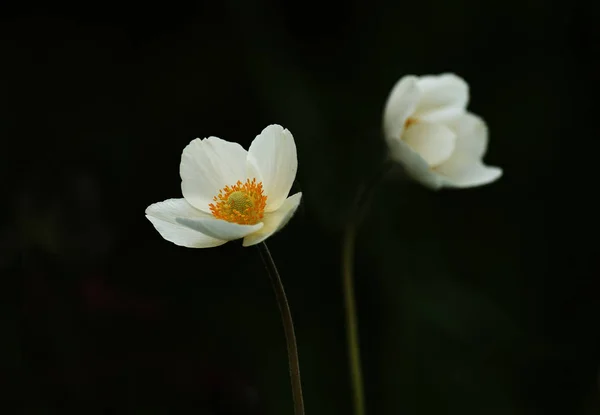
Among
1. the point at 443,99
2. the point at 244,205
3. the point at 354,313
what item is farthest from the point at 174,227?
the point at 443,99

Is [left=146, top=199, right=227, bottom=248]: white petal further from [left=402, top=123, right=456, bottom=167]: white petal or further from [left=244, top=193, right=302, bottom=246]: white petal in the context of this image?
[left=402, top=123, right=456, bottom=167]: white petal

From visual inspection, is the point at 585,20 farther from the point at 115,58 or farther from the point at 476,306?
the point at 115,58

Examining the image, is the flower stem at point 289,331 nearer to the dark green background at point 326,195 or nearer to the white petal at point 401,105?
the white petal at point 401,105

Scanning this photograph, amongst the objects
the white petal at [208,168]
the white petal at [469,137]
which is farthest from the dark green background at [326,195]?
the white petal at [208,168]

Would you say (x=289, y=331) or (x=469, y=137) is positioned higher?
(x=469, y=137)

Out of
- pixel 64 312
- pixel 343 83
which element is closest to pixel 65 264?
pixel 64 312

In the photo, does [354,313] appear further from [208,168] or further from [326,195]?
[326,195]

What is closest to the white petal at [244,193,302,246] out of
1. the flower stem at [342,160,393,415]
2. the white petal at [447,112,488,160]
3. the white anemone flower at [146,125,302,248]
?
the white anemone flower at [146,125,302,248]
